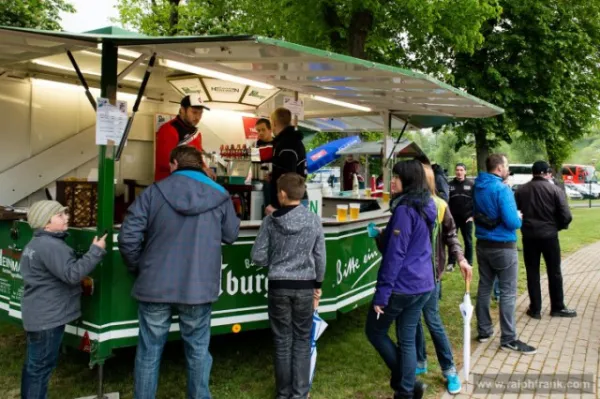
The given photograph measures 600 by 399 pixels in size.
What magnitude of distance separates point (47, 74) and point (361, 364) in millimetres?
4229

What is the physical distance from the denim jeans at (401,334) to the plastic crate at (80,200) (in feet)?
7.10

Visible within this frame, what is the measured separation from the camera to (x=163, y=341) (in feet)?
11.1

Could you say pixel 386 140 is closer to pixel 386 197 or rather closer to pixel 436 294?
pixel 386 197

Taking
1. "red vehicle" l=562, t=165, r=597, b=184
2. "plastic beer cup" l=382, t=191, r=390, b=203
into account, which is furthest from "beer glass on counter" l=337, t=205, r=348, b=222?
"red vehicle" l=562, t=165, r=597, b=184

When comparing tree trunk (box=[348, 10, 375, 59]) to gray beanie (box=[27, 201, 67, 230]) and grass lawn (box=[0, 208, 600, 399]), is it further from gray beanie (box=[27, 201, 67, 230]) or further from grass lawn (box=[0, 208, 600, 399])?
gray beanie (box=[27, 201, 67, 230])

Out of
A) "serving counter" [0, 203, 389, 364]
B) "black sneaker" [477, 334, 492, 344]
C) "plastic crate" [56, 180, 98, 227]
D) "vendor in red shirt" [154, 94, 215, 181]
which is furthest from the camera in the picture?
"black sneaker" [477, 334, 492, 344]

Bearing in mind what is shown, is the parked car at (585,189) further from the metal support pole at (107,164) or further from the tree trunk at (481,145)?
the metal support pole at (107,164)

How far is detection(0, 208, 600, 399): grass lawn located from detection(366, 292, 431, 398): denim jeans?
0.46 metres

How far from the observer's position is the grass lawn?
13.7ft

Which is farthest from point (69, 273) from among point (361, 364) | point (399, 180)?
point (361, 364)

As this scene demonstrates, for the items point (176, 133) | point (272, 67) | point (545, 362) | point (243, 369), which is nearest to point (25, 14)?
point (176, 133)

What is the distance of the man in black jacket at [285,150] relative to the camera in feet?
14.5

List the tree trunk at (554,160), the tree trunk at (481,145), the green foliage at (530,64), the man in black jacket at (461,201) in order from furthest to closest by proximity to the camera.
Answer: the tree trunk at (554,160)
the tree trunk at (481,145)
the green foliage at (530,64)
the man in black jacket at (461,201)

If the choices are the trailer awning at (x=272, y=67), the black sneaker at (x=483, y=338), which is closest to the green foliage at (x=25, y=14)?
the trailer awning at (x=272, y=67)
